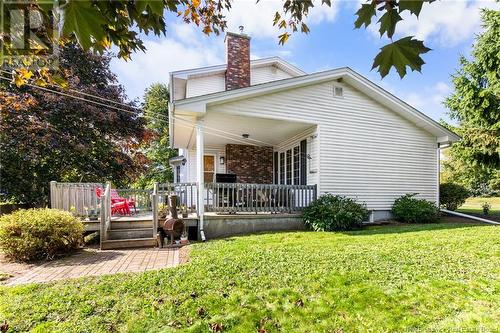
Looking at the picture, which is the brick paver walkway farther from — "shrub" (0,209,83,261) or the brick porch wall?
the brick porch wall

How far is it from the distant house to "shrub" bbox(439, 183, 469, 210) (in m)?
2.89

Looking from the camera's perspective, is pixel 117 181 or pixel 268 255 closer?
pixel 268 255

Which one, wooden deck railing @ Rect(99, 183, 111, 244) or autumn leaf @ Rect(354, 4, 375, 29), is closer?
autumn leaf @ Rect(354, 4, 375, 29)

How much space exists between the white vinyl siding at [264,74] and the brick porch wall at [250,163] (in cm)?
357

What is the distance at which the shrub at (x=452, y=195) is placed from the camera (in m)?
13.0

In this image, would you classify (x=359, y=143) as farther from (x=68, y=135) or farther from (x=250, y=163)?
(x=68, y=135)

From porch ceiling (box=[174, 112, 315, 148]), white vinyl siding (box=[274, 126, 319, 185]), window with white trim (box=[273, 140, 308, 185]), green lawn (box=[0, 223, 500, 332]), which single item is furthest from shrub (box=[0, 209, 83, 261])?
window with white trim (box=[273, 140, 308, 185])

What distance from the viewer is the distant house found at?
870cm

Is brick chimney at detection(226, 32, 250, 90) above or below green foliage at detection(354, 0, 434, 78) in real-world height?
above

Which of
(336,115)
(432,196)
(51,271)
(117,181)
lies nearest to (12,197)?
(117,181)

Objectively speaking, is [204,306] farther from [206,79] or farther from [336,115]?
[206,79]

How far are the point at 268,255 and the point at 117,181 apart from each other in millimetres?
11992

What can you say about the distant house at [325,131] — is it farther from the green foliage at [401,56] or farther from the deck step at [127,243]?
the green foliage at [401,56]

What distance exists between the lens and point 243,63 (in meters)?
12.4
